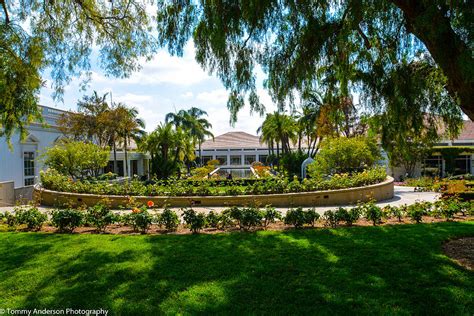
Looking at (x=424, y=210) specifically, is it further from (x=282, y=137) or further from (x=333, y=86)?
(x=282, y=137)

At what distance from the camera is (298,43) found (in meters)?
6.71

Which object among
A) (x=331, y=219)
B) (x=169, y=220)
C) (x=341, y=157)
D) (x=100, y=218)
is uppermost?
(x=341, y=157)

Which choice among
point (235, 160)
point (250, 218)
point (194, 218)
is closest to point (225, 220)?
point (250, 218)

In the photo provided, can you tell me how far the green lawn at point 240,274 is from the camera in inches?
170

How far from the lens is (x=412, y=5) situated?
5.32 metres

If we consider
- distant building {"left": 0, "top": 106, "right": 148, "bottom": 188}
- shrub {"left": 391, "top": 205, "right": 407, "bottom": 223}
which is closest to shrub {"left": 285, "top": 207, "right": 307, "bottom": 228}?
shrub {"left": 391, "top": 205, "right": 407, "bottom": 223}

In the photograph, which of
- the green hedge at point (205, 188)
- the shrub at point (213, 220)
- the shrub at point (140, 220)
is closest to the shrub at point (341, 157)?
the green hedge at point (205, 188)

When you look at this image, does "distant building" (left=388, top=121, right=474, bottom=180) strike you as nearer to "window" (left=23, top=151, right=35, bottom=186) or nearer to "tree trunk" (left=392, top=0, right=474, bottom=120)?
"window" (left=23, top=151, right=35, bottom=186)

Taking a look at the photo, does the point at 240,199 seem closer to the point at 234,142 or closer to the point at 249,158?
the point at 249,158

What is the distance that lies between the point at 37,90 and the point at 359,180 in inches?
482

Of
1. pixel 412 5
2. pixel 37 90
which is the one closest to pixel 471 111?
pixel 412 5

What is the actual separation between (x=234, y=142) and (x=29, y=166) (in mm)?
38786

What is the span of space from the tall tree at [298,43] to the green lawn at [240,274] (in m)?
2.71

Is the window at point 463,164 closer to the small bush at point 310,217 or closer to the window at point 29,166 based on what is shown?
the small bush at point 310,217
